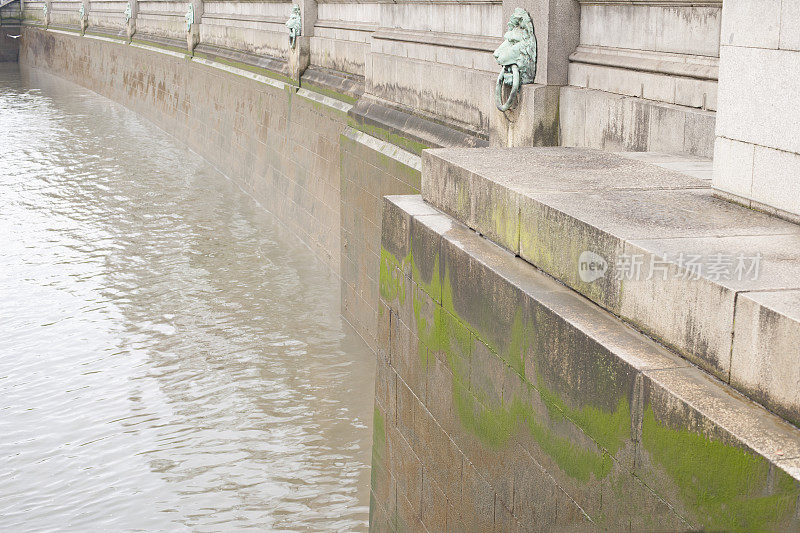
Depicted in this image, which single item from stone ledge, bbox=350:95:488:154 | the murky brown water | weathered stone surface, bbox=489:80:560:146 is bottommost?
the murky brown water

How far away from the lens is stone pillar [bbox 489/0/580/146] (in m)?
6.52

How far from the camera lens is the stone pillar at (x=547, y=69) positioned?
652 centimetres

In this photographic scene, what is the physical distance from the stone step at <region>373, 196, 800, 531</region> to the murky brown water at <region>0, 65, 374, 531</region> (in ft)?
4.28

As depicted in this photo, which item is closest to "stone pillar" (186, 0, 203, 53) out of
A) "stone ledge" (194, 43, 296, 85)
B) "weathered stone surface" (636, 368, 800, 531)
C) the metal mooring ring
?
"stone ledge" (194, 43, 296, 85)

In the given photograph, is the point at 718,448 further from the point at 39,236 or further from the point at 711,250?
the point at 39,236

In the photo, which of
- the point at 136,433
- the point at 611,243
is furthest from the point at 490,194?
the point at 136,433

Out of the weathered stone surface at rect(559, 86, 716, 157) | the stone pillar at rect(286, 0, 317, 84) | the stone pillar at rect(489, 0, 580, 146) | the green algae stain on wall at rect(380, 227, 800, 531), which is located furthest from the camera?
the stone pillar at rect(286, 0, 317, 84)

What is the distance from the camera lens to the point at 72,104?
27750mm

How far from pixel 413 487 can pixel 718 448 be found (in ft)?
9.25

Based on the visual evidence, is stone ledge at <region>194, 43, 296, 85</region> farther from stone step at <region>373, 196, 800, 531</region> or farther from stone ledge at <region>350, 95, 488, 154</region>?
stone step at <region>373, 196, 800, 531</region>

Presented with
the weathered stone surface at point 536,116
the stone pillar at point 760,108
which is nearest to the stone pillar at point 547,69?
the weathered stone surface at point 536,116

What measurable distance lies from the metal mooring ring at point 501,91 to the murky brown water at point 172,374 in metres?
2.64

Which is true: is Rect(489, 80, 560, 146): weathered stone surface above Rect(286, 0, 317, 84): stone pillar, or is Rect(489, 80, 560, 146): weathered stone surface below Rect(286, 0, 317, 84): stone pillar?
below

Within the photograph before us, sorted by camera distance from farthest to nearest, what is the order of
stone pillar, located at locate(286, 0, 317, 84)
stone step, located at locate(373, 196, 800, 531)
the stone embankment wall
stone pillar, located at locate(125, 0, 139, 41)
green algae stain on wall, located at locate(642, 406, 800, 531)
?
stone pillar, located at locate(125, 0, 139, 41) → stone pillar, located at locate(286, 0, 317, 84) → the stone embankment wall → stone step, located at locate(373, 196, 800, 531) → green algae stain on wall, located at locate(642, 406, 800, 531)
